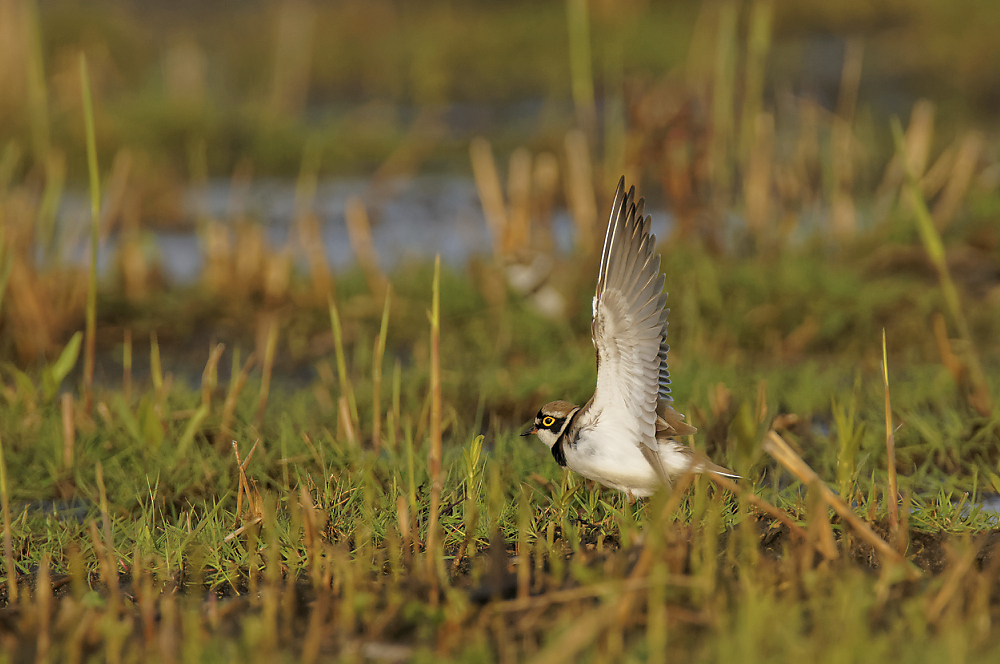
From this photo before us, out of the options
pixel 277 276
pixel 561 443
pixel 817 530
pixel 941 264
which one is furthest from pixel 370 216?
pixel 817 530

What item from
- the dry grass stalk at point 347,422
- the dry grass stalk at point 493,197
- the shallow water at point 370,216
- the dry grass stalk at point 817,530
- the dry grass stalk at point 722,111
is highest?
the dry grass stalk at point 722,111

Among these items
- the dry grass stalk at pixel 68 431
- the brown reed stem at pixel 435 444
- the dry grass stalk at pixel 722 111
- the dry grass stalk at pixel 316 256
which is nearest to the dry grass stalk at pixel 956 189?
the dry grass stalk at pixel 722 111

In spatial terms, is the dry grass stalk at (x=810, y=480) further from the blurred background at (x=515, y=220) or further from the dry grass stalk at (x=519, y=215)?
the dry grass stalk at (x=519, y=215)

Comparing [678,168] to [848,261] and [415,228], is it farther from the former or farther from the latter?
[415,228]

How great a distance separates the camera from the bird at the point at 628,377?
109 inches

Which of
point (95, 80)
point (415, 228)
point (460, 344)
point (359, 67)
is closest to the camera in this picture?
point (460, 344)

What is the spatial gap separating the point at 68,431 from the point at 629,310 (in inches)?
85.9

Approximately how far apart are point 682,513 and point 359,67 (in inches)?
543

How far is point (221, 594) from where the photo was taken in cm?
302

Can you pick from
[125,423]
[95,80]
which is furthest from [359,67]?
[125,423]

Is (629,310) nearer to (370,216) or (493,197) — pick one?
(493,197)

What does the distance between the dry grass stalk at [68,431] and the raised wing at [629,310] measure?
204 centimetres

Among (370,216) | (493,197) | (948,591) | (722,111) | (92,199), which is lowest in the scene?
(370,216)

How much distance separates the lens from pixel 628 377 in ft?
9.27
